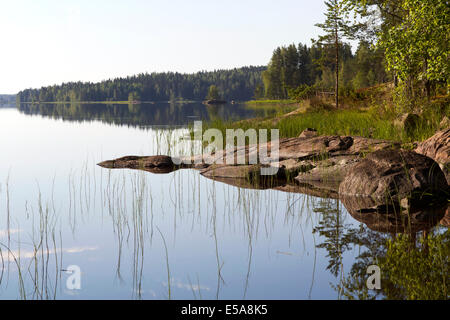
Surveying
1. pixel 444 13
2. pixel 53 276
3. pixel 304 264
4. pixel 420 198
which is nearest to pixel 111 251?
pixel 53 276

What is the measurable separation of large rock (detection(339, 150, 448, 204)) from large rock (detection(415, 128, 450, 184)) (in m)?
0.91

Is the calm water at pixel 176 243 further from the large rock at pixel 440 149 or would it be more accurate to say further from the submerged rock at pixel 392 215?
the large rock at pixel 440 149

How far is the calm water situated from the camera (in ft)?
14.2

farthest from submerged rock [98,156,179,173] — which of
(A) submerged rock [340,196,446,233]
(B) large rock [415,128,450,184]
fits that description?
(B) large rock [415,128,450,184]

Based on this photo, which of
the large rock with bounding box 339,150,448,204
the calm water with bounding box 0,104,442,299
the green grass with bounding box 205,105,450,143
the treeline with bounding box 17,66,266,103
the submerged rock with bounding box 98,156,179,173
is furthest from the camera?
the treeline with bounding box 17,66,266,103

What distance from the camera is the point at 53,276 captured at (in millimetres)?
4578

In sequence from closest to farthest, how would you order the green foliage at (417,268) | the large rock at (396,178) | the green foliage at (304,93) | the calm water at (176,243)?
1. the green foliage at (417,268)
2. the calm water at (176,243)
3. the large rock at (396,178)
4. the green foliage at (304,93)

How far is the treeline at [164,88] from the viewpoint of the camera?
480 feet

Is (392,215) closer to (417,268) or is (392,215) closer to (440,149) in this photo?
(417,268)

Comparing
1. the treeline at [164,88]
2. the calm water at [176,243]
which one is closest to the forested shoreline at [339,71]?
the treeline at [164,88]

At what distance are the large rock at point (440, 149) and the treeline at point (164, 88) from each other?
13382 cm

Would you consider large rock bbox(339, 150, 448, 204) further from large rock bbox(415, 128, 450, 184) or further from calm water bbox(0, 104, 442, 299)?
large rock bbox(415, 128, 450, 184)

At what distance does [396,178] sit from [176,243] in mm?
4062

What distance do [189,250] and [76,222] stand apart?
2255 millimetres
